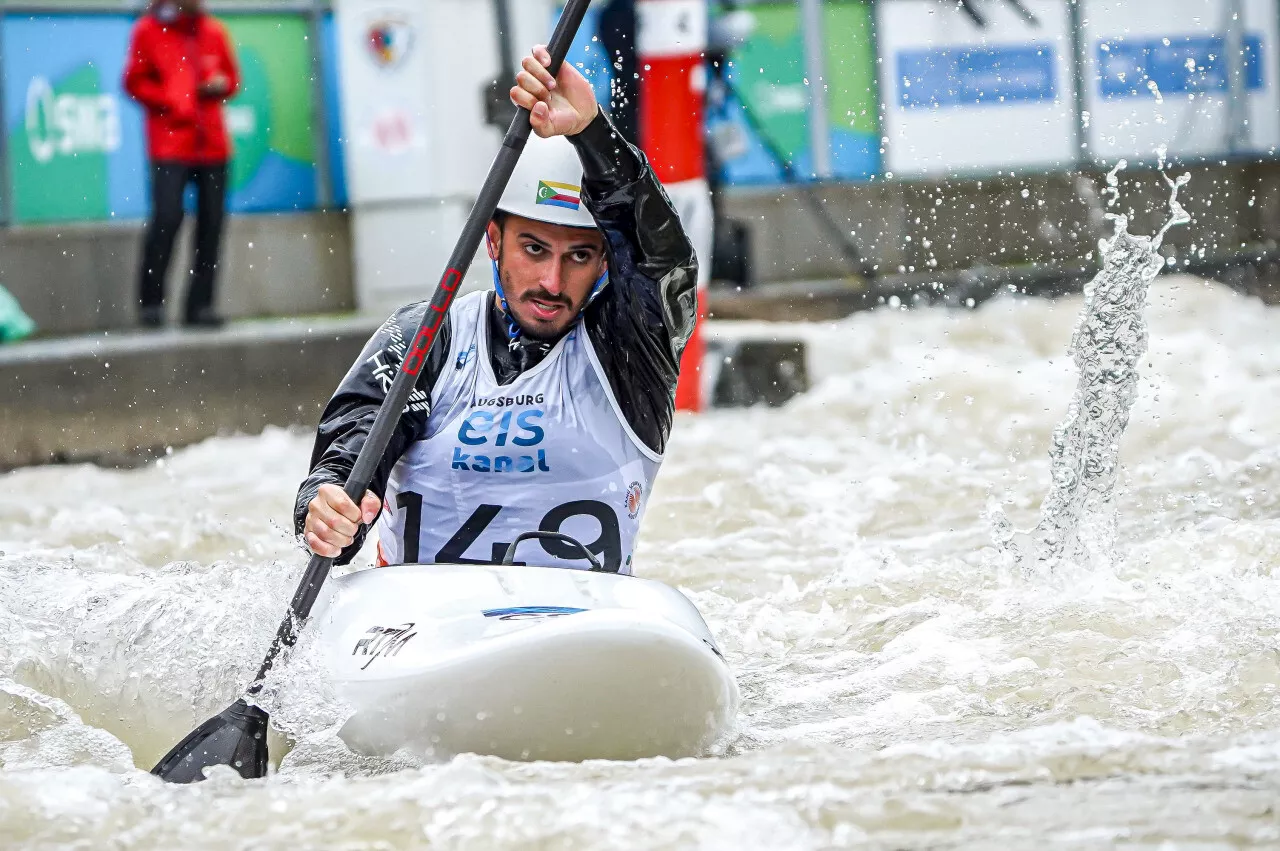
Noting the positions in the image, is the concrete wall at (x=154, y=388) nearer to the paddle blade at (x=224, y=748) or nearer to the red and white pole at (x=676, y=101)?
the red and white pole at (x=676, y=101)

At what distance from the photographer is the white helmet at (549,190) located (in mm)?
3598

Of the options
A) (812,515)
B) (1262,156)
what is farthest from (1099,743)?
(1262,156)

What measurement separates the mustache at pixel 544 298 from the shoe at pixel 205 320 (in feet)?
18.0

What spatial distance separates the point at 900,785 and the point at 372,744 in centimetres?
103

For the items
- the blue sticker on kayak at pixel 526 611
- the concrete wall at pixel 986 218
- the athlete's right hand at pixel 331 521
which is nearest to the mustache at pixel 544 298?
→ the athlete's right hand at pixel 331 521

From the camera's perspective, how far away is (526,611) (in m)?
3.03

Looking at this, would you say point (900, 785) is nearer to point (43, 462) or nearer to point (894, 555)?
point (894, 555)

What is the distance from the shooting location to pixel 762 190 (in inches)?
474

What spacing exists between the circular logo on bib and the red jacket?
18.5ft

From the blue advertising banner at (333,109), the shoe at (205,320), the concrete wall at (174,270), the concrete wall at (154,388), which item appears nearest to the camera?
the concrete wall at (154,388)

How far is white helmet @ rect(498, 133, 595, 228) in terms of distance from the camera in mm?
3598

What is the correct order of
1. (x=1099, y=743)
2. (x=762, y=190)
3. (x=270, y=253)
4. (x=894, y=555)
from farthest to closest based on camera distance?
(x=762, y=190) → (x=270, y=253) → (x=894, y=555) → (x=1099, y=743)

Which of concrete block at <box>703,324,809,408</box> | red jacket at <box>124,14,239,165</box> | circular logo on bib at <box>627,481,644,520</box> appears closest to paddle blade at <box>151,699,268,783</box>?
circular logo on bib at <box>627,481,644,520</box>

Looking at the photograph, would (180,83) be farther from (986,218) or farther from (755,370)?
(986,218)
